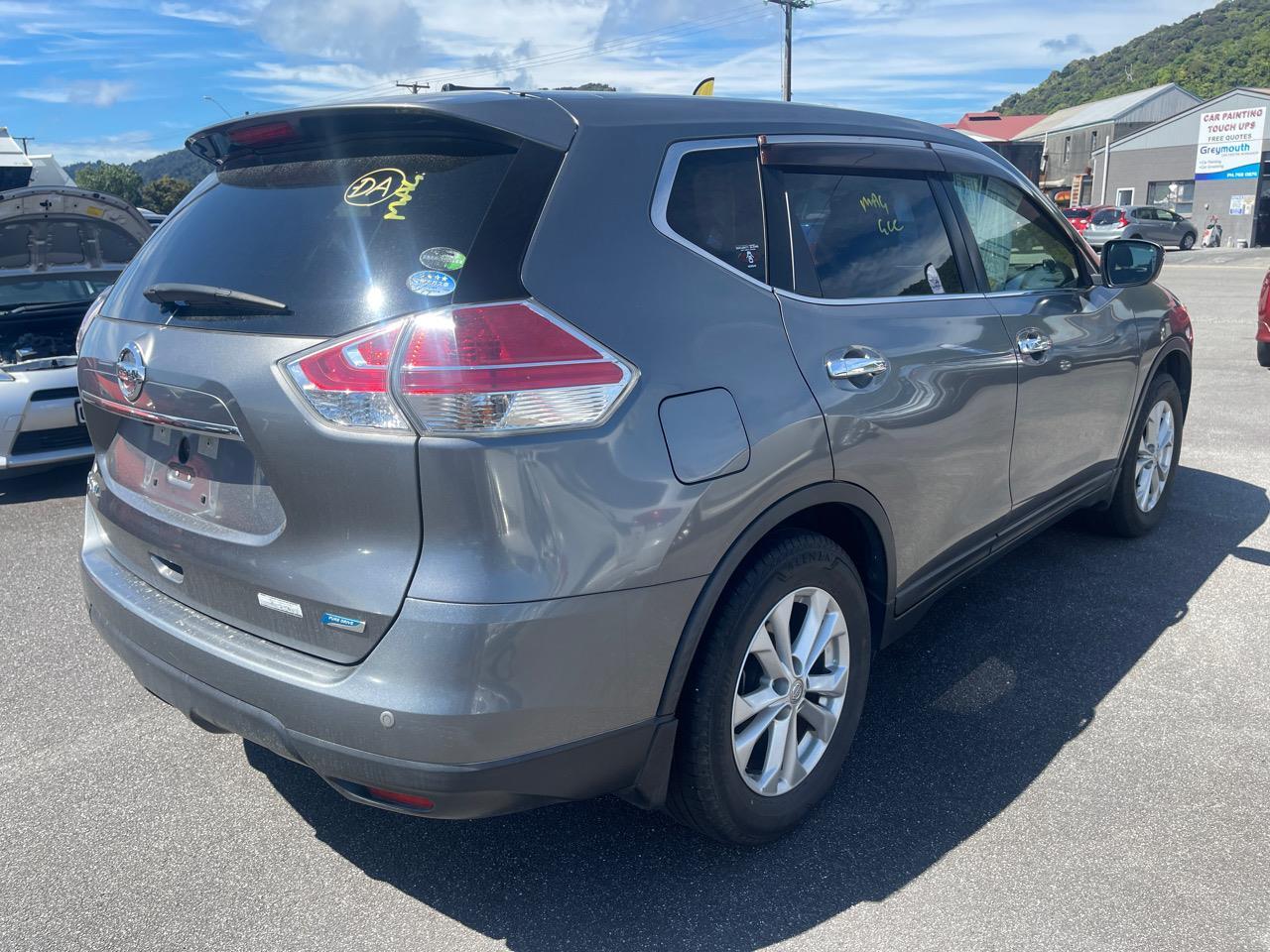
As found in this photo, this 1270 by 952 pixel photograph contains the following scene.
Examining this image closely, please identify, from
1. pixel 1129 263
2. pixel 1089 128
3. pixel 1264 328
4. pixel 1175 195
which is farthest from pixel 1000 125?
pixel 1129 263

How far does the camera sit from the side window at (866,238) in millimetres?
2695

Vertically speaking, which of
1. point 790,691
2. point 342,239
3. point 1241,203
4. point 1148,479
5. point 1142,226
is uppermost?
point 342,239

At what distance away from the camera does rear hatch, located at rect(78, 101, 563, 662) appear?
200 cm

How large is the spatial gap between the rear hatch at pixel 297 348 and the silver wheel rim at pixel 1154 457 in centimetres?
365

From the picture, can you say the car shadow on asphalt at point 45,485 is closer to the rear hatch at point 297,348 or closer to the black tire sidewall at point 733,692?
the rear hatch at point 297,348

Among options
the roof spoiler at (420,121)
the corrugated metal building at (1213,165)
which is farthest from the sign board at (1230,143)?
the roof spoiler at (420,121)

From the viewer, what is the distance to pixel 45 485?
6473 millimetres

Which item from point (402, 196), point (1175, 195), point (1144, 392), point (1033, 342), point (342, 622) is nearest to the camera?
point (342, 622)

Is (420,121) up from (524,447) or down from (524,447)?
up

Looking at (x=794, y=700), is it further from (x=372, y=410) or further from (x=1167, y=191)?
(x=1167, y=191)

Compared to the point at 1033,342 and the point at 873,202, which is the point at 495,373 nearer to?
the point at 873,202

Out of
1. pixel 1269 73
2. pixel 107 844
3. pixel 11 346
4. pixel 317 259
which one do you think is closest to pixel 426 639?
pixel 317 259

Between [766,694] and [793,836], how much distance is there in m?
0.48

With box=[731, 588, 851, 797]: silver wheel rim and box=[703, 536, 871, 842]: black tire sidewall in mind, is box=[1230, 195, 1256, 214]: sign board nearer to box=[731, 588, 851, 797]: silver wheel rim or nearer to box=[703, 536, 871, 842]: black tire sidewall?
box=[703, 536, 871, 842]: black tire sidewall
